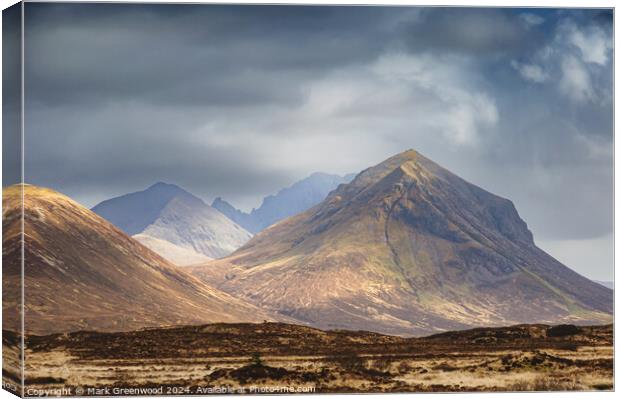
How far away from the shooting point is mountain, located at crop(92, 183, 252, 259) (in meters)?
65.7

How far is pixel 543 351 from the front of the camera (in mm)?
58219

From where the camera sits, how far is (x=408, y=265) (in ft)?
259

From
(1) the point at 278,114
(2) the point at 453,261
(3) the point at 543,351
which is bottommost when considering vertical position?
(3) the point at 543,351

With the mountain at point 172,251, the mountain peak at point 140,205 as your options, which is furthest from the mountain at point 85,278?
the mountain at point 172,251

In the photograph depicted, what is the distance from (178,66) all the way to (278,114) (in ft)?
17.9

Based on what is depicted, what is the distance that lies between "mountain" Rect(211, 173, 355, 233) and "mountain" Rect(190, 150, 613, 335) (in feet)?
4.51

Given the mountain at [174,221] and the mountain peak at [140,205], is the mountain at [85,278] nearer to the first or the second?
the mountain peak at [140,205]

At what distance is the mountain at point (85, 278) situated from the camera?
55844mm

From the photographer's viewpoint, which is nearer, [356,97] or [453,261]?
[356,97]

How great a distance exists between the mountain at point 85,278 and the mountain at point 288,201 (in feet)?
15.8

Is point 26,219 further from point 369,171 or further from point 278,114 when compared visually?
point 369,171

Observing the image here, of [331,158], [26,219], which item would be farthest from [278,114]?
[26,219]

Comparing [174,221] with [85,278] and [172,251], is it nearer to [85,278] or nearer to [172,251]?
[172,251]

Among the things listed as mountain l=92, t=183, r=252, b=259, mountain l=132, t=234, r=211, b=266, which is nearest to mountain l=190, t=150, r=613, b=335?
mountain l=132, t=234, r=211, b=266
